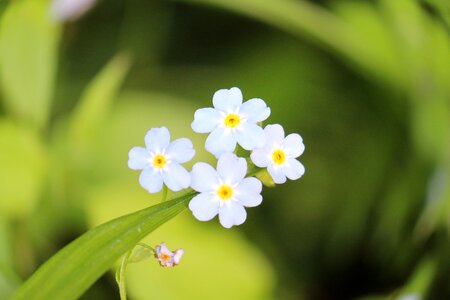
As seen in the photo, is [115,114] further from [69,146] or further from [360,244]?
[360,244]

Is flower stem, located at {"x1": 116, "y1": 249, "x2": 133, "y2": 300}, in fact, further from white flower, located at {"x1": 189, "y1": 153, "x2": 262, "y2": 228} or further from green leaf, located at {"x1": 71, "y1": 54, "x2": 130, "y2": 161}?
green leaf, located at {"x1": 71, "y1": 54, "x2": 130, "y2": 161}

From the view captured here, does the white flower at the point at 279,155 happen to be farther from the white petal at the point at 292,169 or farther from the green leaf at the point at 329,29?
the green leaf at the point at 329,29

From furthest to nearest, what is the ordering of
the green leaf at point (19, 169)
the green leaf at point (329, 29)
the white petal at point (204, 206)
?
the green leaf at point (329, 29) → the green leaf at point (19, 169) → the white petal at point (204, 206)

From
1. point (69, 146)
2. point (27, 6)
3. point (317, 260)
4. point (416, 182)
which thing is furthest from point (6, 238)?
point (416, 182)

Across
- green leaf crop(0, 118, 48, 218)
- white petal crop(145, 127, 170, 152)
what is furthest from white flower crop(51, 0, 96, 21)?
white petal crop(145, 127, 170, 152)

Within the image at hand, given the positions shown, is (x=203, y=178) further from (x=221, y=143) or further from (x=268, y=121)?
(x=268, y=121)

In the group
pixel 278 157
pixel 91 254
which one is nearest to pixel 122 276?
pixel 91 254

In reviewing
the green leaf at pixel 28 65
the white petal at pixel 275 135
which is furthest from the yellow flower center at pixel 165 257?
the green leaf at pixel 28 65
